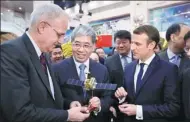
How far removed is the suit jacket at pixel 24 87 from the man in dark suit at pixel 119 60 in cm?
99

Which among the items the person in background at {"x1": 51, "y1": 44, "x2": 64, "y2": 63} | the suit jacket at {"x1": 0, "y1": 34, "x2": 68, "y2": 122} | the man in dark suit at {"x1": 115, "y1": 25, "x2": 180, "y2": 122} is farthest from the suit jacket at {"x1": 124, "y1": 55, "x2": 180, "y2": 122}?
the person in background at {"x1": 51, "y1": 44, "x2": 64, "y2": 63}

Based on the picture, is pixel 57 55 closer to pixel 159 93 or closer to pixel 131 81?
pixel 131 81

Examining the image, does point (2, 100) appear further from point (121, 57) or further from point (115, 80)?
point (121, 57)

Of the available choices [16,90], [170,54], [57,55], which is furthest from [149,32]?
[57,55]

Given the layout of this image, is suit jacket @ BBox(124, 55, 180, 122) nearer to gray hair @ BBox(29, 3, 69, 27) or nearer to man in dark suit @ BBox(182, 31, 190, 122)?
man in dark suit @ BBox(182, 31, 190, 122)

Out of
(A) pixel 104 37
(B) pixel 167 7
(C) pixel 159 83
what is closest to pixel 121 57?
(A) pixel 104 37

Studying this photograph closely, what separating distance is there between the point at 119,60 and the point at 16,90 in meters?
1.77

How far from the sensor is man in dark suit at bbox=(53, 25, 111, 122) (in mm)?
2059

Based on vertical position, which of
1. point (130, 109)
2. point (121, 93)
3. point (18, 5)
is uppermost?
point (18, 5)

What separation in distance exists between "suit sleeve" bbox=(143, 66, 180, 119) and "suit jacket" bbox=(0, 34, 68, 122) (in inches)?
30.8

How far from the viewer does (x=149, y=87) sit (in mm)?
2006

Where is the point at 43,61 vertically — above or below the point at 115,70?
above

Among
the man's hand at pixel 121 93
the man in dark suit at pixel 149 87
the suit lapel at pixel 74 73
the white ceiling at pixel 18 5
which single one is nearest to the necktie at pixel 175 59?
the man in dark suit at pixel 149 87

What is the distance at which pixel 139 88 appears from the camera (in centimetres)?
204
